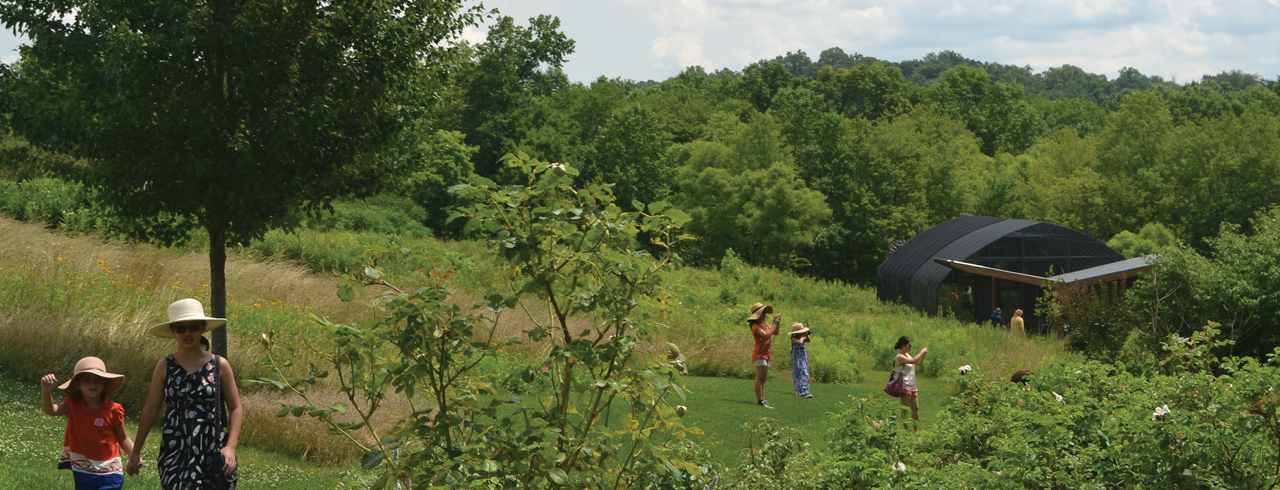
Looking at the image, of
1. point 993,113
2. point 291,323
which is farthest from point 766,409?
point 993,113

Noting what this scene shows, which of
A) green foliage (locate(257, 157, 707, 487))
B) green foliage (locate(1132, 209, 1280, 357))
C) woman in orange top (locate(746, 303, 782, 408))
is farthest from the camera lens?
green foliage (locate(1132, 209, 1280, 357))

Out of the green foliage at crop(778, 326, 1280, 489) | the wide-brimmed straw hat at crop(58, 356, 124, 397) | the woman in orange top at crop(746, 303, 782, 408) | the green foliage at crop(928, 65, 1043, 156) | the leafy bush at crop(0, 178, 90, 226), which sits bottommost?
the woman in orange top at crop(746, 303, 782, 408)

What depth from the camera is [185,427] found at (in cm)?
566

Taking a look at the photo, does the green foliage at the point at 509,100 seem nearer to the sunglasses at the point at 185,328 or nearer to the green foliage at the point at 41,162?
the green foliage at the point at 41,162

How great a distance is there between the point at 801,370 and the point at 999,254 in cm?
2144

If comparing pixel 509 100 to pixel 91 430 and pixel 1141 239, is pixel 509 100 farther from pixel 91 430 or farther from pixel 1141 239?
pixel 91 430

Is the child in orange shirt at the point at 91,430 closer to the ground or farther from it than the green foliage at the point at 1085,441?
farther from it

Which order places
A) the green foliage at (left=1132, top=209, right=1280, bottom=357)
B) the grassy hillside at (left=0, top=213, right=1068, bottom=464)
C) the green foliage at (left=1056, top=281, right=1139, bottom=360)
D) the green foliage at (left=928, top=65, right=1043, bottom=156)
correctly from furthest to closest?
1. the green foliage at (left=928, top=65, right=1043, bottom=156)
2. the green foliage at (left=1056, top=281, right=1139, bottom=360)
3. the green foliage at (left=1132, top=209, right=1280, bottom=357)
4. the grassy hillside at (left=0, top=213, right=1068, bottom=464)

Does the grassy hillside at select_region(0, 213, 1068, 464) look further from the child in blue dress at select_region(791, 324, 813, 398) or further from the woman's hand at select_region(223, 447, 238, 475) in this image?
the woman's hand at select_region(223, 447, 238, 475)

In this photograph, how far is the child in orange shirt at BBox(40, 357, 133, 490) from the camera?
6.07 metres

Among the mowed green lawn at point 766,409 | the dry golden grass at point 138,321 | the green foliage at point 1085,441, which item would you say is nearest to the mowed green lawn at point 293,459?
the mowed green lawn at point 766,409

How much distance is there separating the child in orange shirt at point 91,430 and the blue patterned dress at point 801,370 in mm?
10256

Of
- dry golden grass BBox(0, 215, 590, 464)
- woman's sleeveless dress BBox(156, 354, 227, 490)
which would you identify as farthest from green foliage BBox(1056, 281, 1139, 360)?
woman's sleeveless dress BBox(156, 354, 227, 490)

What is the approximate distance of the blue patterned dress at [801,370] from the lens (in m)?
15.1
